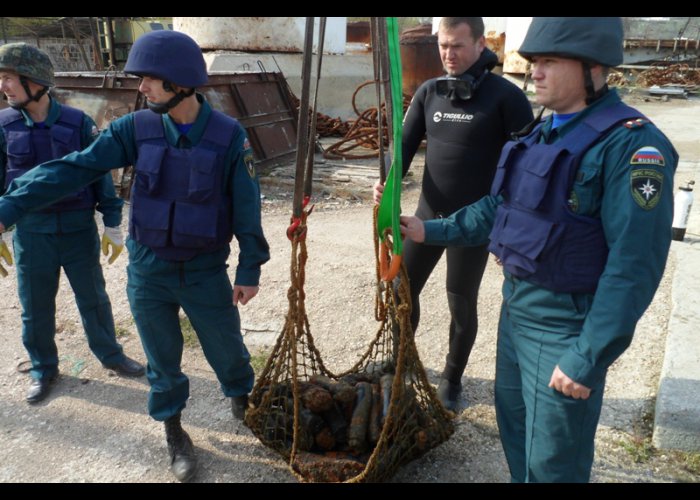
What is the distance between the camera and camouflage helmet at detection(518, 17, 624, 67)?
1.79 m

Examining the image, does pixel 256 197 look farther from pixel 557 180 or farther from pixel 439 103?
pixel 557 180

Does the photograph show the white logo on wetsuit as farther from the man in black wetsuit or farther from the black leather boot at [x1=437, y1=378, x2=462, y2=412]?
the black leather boot at [x1=437, y1=378, x2=462, y2=412]

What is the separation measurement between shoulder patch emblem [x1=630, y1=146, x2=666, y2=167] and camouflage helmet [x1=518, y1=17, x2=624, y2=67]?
1.04 ft

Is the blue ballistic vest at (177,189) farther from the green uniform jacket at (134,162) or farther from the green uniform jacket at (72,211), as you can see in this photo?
the green uniform jacket at (72,211)

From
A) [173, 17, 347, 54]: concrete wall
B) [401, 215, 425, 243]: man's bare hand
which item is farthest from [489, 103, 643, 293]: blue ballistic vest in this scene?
[173, 17, 347, 54]: concrete wall

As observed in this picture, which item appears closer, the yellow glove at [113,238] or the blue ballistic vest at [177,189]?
the blue ballistic vest at [177,189]

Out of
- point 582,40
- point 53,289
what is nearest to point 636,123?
point 582,40

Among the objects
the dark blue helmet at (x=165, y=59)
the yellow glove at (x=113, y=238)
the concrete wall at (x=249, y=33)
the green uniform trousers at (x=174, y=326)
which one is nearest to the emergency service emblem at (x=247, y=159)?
the dark blue helmet at (x=165, y=59)

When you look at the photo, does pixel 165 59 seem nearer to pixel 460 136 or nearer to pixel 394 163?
pixel 394 163

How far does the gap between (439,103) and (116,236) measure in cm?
212

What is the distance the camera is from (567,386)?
5.91 ft

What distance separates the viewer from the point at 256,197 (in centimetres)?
268

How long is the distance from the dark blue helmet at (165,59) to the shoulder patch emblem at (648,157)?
1.82m

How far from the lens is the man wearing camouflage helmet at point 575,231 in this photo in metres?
1.70
